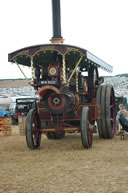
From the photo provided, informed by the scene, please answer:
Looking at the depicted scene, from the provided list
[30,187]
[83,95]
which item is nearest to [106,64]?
[83,95]

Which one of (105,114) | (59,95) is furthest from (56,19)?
(59,95)

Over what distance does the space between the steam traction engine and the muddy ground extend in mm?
515

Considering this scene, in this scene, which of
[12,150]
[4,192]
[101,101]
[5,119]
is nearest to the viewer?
[4,192]

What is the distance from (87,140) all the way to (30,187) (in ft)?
11.4

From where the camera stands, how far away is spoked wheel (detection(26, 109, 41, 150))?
8.50 meters

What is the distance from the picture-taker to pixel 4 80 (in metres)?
76.6

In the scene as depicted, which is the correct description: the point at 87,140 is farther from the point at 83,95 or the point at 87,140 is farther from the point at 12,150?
the point at 83,95

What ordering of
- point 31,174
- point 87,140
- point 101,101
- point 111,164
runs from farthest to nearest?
1. point 101,101
2. point 87,140
3. point 111,164
4. point 31,174

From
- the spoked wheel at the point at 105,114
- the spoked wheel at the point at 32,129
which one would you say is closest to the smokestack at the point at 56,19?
the spoked wheel at the point at 105,114

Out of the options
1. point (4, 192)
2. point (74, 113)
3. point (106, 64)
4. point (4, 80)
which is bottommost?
point (4, 192)

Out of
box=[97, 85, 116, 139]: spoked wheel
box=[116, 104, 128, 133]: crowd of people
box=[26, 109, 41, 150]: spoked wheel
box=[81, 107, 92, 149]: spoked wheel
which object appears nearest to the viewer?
box=[81, 107, 92, 149]: spoked wheel

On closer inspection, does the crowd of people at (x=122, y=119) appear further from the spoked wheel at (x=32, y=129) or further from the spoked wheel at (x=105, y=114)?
the spoked wheel at (x=32, y=129)

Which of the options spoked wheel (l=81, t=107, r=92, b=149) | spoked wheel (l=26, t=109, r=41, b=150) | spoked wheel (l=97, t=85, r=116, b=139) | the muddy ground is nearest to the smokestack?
spoked wheel (l=97, t=85, r=116, b=139)

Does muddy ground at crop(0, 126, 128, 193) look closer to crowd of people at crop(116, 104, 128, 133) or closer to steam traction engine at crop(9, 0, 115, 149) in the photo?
steam traction engine at crop(9, 0, 115, 149)
